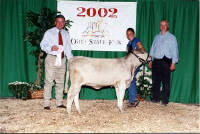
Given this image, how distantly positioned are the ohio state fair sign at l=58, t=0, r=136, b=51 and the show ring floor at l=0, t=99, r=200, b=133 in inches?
74.8

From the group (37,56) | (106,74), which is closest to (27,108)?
(37,56)

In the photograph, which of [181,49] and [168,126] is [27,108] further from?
[181,49]

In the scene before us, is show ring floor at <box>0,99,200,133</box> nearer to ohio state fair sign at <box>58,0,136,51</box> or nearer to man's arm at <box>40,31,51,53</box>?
man's arm at <box>40,31,51,53</box>

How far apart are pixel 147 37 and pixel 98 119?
3.50 meters

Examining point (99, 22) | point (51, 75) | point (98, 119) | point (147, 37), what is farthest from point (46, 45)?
Result: point (147, 37)

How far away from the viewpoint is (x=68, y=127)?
436cm

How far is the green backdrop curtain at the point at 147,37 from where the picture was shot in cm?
742

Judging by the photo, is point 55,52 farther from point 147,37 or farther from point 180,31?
point 180,31

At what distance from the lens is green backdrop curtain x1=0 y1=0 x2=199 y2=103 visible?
24.3 ft

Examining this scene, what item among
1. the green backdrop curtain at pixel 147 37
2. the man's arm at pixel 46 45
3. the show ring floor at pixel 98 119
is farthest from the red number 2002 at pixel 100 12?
the show ring floor at pixel 98 119

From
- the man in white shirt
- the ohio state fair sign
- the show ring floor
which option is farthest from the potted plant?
the show ring floor

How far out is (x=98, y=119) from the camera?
5.00 m

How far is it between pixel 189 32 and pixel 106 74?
11.6ft

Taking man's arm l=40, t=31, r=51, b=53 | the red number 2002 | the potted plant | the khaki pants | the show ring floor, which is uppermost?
the red number 2002
